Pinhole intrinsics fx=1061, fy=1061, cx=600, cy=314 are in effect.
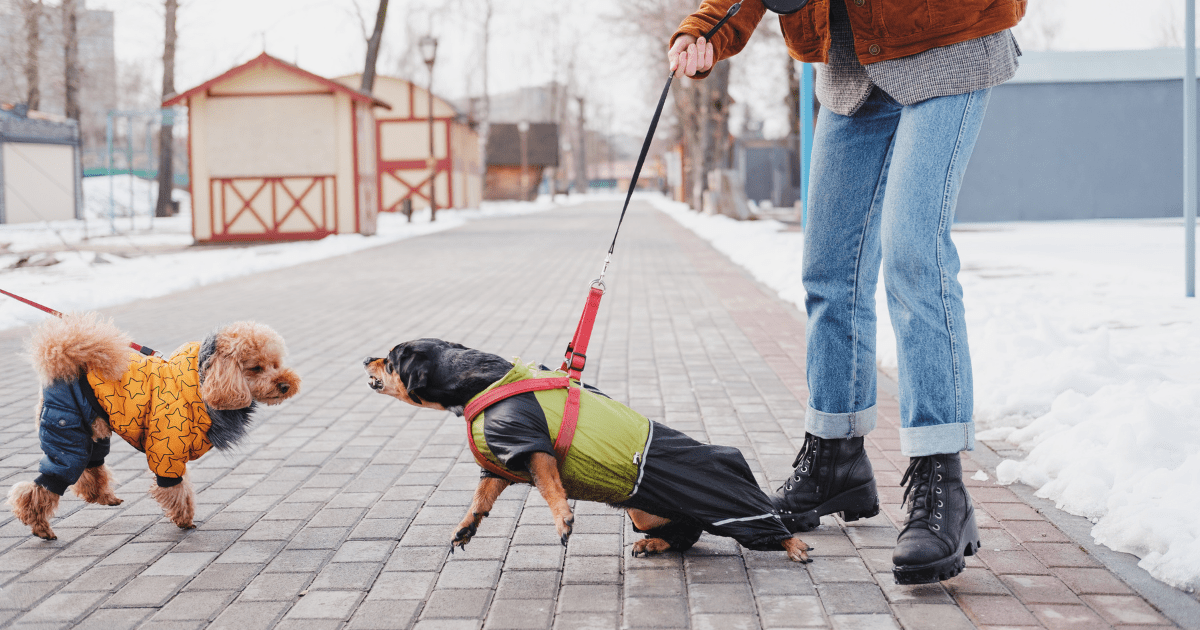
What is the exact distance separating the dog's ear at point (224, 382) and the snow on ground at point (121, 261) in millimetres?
6627

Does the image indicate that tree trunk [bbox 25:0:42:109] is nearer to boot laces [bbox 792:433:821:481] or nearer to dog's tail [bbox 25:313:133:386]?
dog's tail [bbox 25:313:133:386]

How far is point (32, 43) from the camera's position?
31.4m

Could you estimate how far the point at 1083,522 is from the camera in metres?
3.31

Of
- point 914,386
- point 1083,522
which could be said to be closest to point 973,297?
point 1083,522

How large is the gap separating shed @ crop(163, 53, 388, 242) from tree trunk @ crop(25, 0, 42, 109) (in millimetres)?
10583

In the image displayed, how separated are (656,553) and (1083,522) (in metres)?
1.36

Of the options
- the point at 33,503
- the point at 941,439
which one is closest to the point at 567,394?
the point at 941,439

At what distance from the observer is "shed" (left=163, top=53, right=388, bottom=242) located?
2302cm

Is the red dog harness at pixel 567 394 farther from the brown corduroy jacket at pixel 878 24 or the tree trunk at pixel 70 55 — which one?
the tree trunk at pixel 70 55

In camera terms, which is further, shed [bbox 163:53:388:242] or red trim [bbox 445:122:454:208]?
red trim [bbox 445:122:454:208]

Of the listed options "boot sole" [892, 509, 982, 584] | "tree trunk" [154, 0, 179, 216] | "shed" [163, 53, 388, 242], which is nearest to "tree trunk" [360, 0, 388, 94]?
"tree trunk" [154, 0, 179, 216]

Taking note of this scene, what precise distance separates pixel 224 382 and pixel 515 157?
63.6 m

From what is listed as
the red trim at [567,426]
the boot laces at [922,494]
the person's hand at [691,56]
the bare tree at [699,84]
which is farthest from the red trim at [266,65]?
the boot laces at [922,494]

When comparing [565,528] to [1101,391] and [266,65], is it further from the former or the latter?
[266,65]
